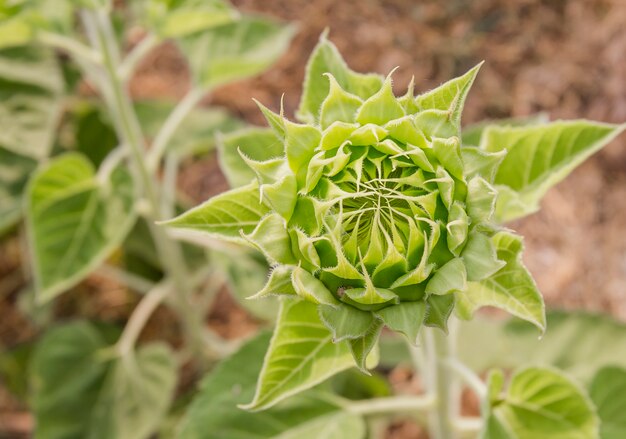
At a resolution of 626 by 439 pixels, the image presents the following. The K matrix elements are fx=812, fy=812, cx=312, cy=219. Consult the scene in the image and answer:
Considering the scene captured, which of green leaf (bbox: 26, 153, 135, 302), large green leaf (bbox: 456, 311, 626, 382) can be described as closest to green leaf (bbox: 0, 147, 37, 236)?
green leaf (bbox: 26, 153, 135, 302)

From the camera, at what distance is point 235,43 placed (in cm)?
158

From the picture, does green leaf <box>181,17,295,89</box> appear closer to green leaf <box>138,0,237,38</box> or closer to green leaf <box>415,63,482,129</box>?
green leaf <box>138,0,237,38</box>

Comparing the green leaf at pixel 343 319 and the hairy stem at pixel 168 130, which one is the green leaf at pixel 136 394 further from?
the green leaf at pixel 343 319

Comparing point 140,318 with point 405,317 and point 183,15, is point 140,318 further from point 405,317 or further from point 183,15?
point 405,317

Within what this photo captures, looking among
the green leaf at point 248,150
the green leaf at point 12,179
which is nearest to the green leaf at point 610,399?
the green leaf at point 248,150

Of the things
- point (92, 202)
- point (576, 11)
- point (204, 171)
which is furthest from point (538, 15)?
point (92, 202)

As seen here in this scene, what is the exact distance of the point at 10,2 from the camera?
124cm

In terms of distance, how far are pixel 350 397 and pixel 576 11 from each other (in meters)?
1.28

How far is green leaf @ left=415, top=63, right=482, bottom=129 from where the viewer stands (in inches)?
29.1

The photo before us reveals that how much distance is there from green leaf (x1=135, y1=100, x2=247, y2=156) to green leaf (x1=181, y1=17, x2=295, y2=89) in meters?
0.20

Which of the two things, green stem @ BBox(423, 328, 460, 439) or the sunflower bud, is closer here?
the sunflower bud

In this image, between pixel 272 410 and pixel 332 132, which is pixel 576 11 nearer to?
pixel 272 410

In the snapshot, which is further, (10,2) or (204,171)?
(204,171)

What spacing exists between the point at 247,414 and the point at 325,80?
49 centimetres
